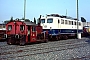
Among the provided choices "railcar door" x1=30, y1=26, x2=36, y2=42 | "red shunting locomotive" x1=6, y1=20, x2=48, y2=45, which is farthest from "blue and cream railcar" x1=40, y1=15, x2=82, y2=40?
"red shunting locomotive" x1=6, y1=20, x2=48, y2=45

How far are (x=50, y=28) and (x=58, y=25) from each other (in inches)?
A: 53.6

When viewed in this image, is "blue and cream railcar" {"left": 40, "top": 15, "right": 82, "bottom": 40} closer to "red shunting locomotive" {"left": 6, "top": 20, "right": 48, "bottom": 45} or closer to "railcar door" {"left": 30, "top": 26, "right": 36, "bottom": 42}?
"railcar door" {"left": 30, "top": 26, "right": 36, "bottom": 42}

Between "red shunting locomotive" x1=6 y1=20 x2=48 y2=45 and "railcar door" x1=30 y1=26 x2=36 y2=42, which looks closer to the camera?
"red shunting locomotive" x1=6 y1=20 x2=48 y2=45

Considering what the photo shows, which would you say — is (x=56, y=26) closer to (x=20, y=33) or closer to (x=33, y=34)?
(x=33, y=34)

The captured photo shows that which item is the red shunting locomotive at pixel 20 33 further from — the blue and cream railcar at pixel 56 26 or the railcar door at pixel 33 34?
the blue and cream railcar at pixel 56 26

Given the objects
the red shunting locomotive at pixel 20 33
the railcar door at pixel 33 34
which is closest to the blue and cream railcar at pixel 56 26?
the railcar door at pixel 33 34

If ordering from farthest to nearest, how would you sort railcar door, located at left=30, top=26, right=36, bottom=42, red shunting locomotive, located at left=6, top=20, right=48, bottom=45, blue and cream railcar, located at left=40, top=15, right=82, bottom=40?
blue and cream railcar, located at left=40, top=15, right=82, bottom=40 < railcar door, located at left=30, top=26, right=36, bottom=42 < red shunting locomotive, located at left=6, top=20, right=48, bottom=45

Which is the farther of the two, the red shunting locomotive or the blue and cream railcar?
the blue and cream railcar

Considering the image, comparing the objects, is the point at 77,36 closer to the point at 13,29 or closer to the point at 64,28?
the point at 64,28

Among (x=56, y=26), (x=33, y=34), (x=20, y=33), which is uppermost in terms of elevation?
(x=56, y=26)

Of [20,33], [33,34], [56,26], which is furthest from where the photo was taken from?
[56,26]

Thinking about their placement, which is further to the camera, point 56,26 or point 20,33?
point 56,26

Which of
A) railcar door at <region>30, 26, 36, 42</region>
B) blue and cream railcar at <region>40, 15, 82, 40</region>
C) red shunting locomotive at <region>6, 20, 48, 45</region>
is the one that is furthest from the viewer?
blue and cream railcar at <region>40, 15, 82, 40</region>

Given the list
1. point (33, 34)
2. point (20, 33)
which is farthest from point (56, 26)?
point (20, 33)
